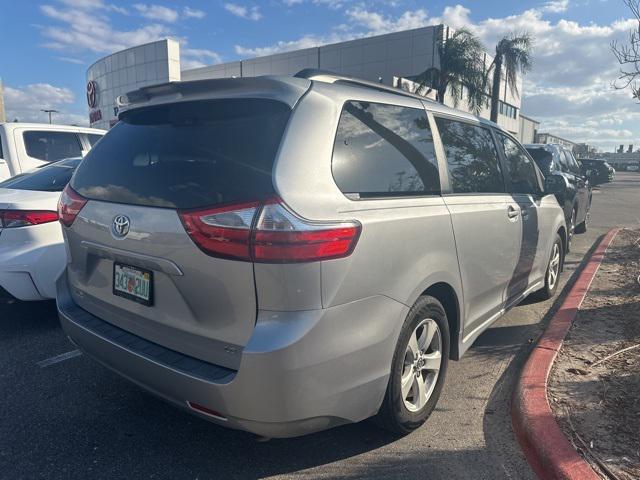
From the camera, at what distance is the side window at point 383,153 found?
231 cm

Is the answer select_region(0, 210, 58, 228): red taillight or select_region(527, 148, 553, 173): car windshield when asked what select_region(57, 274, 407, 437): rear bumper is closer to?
select_region(0, 210, 58, 228): red taillight

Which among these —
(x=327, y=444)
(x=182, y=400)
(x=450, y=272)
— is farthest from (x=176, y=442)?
(x=450, y=272)

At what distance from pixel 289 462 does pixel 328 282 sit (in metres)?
1.15

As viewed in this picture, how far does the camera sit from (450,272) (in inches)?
113

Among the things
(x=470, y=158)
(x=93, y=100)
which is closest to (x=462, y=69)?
(x=470, y=158)

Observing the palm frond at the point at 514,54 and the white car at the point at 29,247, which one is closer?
the white car at the point at 29,247

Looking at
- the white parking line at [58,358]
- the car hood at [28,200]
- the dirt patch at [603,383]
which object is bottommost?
the white parking line at [58,358]

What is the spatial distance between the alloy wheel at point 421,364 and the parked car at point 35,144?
24.9ft

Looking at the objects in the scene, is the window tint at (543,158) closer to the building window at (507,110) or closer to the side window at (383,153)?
the side window at (383,153)

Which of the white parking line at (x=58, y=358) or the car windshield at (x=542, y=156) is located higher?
the car windshield at (x=542, y=156)

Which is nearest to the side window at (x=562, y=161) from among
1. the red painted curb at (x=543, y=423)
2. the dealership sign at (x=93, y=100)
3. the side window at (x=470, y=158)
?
the red painted curb at (x=543, y=423)

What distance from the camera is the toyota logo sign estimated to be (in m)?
33.8

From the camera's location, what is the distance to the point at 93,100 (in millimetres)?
33750

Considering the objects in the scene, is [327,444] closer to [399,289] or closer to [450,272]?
[399,289]
